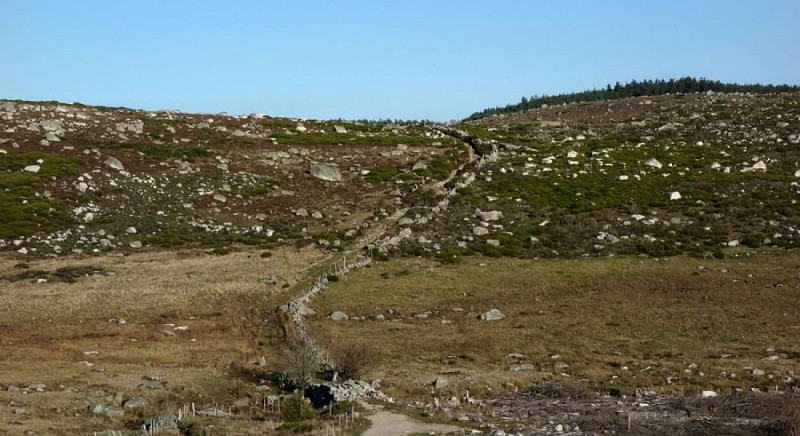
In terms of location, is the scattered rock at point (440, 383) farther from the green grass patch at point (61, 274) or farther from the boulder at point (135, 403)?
the green grass patch at point (61, 274)

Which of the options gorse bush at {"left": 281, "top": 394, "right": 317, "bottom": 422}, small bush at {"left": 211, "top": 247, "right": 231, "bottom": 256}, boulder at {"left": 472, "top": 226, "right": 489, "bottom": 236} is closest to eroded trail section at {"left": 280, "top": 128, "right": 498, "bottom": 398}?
gorse bush at {"left": 281, "top": 394, "right": 317, "bottom": 422}

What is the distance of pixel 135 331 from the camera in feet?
121

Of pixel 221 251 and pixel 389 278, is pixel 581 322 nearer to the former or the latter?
pixel 389 278

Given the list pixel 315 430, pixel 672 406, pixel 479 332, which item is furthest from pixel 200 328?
pixel 672 406

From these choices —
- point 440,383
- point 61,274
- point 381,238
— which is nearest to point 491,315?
point 440,383

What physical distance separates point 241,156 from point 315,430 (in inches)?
2462

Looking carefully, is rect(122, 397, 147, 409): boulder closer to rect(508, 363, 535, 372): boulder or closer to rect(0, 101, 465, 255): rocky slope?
rect(508, 363, 535, 372): boulder

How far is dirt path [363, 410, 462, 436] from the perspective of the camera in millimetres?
23609

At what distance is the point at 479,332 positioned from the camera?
38.0m

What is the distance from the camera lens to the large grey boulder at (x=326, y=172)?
78.5 m

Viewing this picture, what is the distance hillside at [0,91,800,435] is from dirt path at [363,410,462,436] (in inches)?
25.0

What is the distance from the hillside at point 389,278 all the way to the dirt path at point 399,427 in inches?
25.0

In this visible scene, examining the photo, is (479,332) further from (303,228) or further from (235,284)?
(303,228)

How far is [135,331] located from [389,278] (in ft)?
54.4
